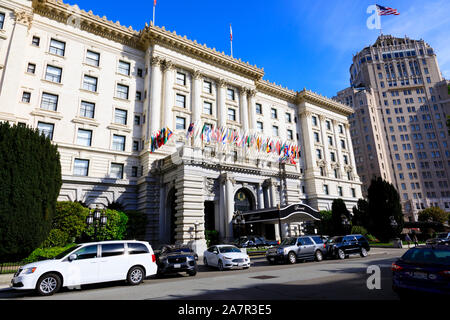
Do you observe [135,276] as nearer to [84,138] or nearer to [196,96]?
[84,138]

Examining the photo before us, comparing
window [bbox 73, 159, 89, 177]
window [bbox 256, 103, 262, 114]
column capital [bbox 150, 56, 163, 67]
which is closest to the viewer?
window [bbox 73, 159, 89, 177]

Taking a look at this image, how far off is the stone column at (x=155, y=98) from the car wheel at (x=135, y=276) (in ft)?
72.2

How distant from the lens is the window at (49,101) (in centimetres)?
2898

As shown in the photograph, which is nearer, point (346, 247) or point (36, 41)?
point (346, 247)

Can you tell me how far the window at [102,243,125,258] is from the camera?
1144 cm

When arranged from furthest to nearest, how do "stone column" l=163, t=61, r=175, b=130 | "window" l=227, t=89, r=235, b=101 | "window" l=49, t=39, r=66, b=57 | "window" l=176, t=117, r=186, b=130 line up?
"window" l=227, t=89, r=235, b=101 → "window" l=176, t=117, r=186, b=130 → "stone column" l=163, t=61, r=175, b=130 → "window" l=49, t=39, r=66, b=57

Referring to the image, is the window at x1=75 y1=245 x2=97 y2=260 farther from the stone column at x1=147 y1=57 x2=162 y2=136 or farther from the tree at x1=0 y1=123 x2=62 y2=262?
the stone column at x1=147 y1=57 x2=162 y2=136

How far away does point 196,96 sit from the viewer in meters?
37.1

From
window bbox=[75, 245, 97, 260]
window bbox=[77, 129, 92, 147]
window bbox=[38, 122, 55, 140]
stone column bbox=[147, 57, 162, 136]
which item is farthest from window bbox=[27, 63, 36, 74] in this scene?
window bbox=[75, 245, 97, 260]

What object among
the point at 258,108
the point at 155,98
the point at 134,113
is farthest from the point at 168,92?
the point at 258,108

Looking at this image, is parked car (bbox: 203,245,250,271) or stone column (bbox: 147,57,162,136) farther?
stone column (bbox: 147,57,162,136)

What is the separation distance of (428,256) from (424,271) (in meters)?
0.73

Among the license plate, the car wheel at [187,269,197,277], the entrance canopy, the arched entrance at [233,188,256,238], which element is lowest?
the car wheel at [187,269,197,277]

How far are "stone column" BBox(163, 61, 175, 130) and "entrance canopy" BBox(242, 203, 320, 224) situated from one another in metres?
15.0
